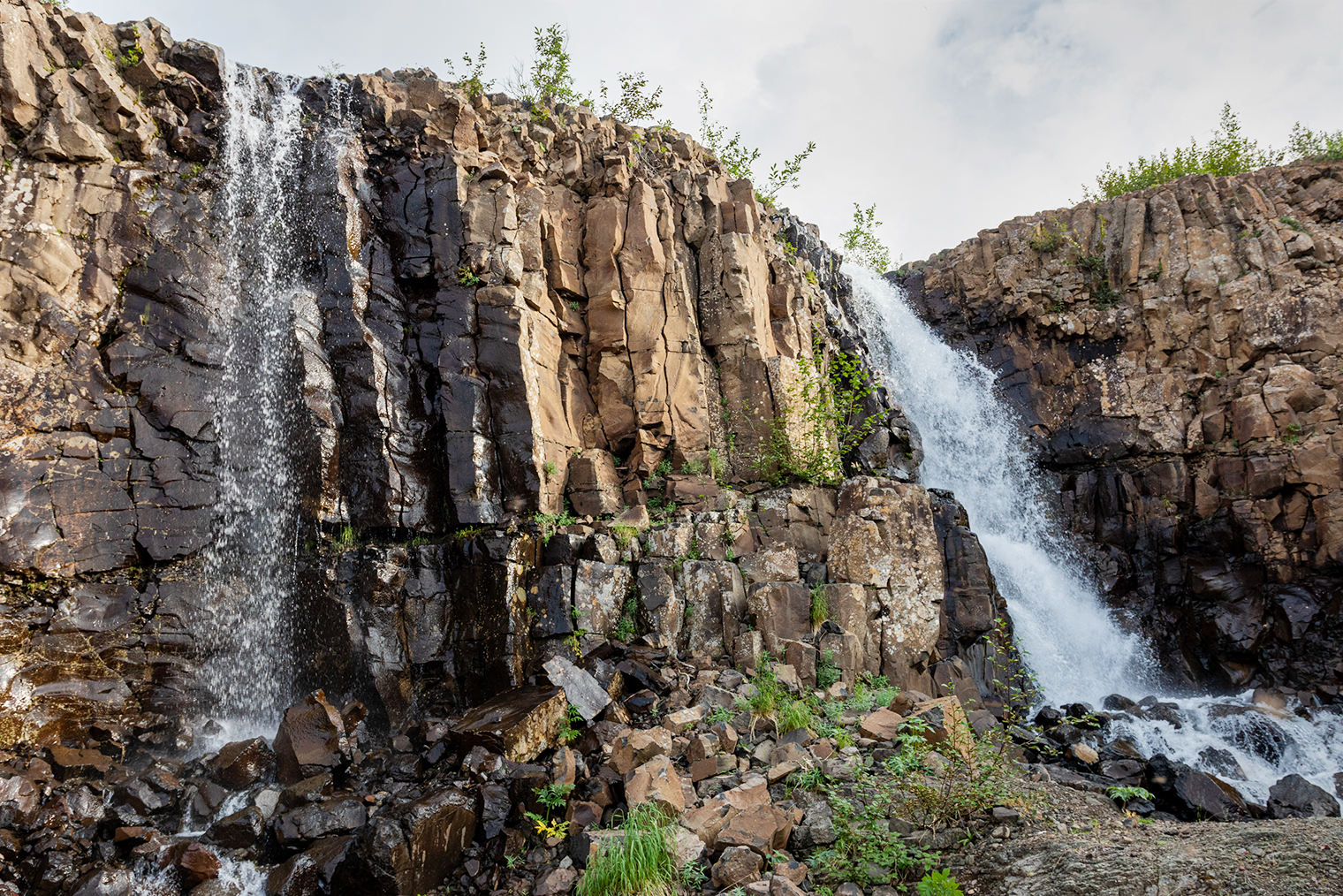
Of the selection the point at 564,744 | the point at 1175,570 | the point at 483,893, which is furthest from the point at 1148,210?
the point at 483,893

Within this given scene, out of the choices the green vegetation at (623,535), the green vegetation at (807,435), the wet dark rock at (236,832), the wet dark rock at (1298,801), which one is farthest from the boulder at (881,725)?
the wet dark rock at (236,832)

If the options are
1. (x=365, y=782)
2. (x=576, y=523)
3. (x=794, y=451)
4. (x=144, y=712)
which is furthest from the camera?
(x=794, y=451)

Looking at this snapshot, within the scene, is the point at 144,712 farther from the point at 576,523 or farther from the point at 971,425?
the point at 971,425

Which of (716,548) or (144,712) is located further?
(716,548)

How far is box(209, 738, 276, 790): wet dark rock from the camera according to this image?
7.38 meters

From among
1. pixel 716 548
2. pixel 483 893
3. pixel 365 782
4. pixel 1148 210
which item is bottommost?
pixel 483 893

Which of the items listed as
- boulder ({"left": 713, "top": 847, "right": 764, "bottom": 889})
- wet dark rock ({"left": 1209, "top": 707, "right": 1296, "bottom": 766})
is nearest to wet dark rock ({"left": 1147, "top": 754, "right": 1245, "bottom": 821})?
wet dark rock ({"left": 1209, "top": 707, "right": 1296, "bottom": 766})

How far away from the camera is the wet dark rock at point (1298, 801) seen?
912cm

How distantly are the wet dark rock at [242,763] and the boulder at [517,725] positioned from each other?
7.55 ft

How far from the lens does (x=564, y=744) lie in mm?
7336

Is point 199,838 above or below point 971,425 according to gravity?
below

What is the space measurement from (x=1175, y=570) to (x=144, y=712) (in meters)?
20.2

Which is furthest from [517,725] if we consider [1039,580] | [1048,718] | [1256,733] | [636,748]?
[1256,733]

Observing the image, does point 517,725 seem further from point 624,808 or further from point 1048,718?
point 1048,718
